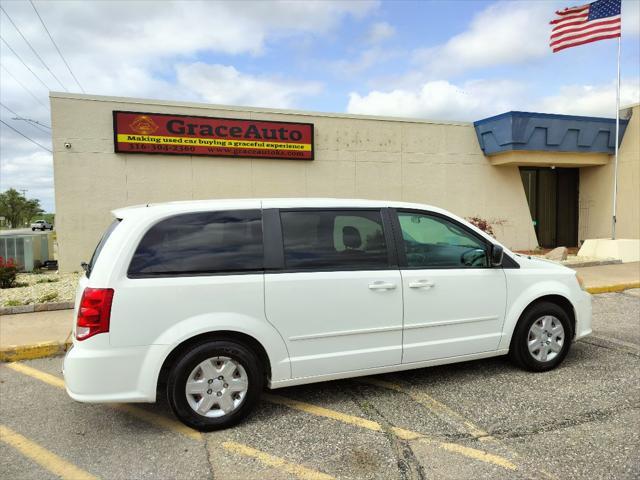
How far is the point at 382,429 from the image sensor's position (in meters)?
3.44

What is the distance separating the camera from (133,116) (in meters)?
10.6

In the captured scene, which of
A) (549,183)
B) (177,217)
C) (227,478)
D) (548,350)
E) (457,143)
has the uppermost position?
(457,143)

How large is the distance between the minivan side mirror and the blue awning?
987 centimetres

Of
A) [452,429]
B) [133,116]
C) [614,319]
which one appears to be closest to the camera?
[452,429]

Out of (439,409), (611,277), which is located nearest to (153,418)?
(439,409)

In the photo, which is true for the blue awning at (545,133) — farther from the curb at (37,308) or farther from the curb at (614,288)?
the curb at (37,308)

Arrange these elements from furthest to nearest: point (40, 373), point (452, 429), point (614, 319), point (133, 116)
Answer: point (133, 116) < point (614, 319) < point (40, 373) < point (452, 429)

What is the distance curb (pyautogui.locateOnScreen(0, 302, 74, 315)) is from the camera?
7.11 meters

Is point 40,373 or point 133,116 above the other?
point 133,116

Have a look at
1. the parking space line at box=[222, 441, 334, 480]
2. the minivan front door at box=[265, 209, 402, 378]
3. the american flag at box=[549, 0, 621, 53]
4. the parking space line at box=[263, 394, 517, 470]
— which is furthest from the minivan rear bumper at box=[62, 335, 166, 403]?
the american flag at box=[549, 0, 621, 53]

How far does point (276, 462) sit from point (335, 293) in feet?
4.22

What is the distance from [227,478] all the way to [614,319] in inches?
249

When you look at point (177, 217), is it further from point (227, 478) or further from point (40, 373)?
point (40, 373)

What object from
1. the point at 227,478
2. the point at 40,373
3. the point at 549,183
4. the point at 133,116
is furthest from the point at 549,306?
the point at 549,183
